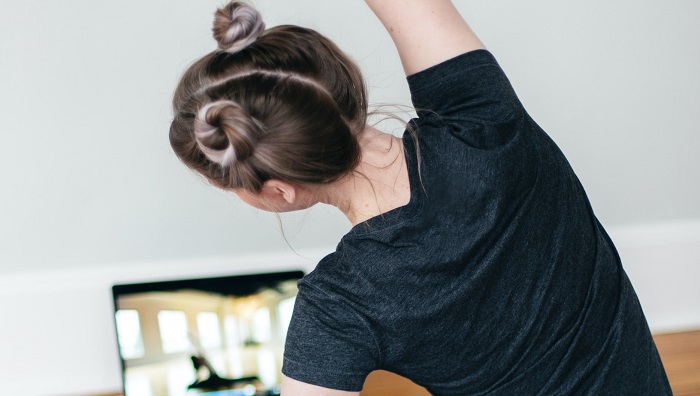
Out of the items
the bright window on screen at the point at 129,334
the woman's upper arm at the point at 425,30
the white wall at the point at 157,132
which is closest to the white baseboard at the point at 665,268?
the white wall at the point at 157,132

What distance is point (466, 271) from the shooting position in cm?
67

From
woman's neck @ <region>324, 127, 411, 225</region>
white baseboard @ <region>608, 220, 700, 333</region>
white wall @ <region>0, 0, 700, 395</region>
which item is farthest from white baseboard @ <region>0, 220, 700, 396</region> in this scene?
woman's neck @ <region>324, 127, 411, 225</region>

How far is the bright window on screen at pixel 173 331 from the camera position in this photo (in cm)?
132

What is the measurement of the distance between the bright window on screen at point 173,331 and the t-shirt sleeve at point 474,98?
80 centimetres

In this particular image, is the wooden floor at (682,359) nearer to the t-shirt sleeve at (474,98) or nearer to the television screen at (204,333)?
the television screen at (204,333)

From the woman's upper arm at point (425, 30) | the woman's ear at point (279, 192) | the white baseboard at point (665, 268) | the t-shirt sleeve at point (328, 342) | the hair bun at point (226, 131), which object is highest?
the woman's upper arm at point (425, 30)

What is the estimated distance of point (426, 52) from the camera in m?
0.67

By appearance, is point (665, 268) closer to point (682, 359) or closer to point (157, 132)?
point (682, 359)

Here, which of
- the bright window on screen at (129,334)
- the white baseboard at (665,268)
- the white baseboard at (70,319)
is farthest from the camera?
the white baseboard at (665,268)

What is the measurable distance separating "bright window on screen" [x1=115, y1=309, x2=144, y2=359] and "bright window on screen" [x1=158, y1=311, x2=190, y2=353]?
4 cm

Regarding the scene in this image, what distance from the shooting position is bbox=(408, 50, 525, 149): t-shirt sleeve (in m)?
0.66

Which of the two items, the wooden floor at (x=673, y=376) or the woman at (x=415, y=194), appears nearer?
the woman at (x=415, y=194)

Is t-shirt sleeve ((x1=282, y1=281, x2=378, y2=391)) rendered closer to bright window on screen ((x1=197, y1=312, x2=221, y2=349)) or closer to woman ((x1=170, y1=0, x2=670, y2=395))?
woman ((x1=170, y1=0, x2=670, y2=395))

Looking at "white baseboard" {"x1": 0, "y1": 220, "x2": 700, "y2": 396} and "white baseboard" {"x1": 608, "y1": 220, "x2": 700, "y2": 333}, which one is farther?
"white baseboard" {"x1": 608, "y1": 220, "x2": 700, "y2": 333}
